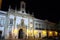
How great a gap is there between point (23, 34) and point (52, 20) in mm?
15423

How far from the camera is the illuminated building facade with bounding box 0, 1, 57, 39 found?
34562 millimetres

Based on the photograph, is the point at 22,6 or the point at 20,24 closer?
the point at 20,24

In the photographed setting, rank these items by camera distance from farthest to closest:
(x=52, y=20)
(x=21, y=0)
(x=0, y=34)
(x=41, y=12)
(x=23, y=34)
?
(x=52, y=20) < (x=41, y=12) < (x=21, y=0) < (x=23, y=34) < (x=0, y=34)

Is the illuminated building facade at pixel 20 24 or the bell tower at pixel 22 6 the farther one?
the bell tower at pixel 22 6

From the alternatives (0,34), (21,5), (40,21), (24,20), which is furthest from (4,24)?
(40,21)

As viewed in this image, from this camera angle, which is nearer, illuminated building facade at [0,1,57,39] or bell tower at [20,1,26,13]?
illuminated building facade at [0,1,57,39]

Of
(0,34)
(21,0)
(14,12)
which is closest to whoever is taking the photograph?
(0,34)

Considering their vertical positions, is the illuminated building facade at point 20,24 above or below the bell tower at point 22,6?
below

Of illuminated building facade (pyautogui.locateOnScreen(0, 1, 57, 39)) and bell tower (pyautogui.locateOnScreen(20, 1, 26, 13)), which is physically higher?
bell tower (pyautogui.locateOnScreen(20, 1, 26, 13))

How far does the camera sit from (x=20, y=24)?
38.0m

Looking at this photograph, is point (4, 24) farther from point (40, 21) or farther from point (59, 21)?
point (59, 21)

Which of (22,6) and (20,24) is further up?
(22,6)

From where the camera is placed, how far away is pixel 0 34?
1326 inches

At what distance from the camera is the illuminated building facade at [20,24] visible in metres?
34.6
